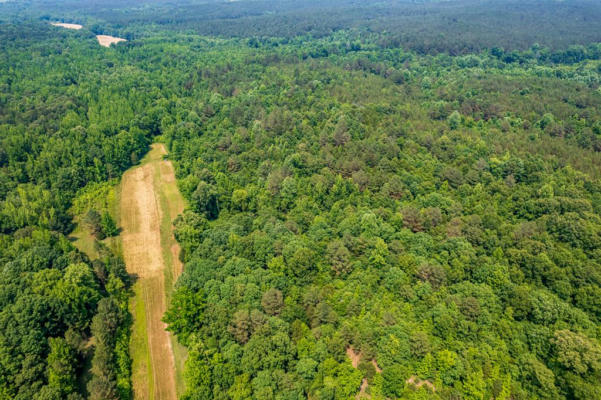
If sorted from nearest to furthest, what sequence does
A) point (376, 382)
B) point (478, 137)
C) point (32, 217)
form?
point (376, 382)
point (32, 217)
point (478, 137)

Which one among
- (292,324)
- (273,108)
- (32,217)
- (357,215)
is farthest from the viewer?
(273,108)

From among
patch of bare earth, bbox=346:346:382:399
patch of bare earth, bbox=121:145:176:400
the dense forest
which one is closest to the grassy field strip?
patch of bare earth, bbox=121:145:176:400

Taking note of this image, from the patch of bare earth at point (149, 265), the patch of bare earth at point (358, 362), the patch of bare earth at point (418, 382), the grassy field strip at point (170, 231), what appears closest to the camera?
the patch of bare earth at point (418, 382)

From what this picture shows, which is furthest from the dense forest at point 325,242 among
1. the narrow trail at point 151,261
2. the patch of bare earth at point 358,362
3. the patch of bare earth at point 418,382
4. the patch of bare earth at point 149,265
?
the patch of bare earth at point 149,265

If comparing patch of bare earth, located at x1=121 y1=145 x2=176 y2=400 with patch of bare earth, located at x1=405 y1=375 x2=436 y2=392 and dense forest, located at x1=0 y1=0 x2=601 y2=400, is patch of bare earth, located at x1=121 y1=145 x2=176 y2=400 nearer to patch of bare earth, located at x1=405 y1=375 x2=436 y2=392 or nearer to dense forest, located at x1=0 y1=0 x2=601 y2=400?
dense forest, located at x1=0 y1=0 x2=601 y2=400

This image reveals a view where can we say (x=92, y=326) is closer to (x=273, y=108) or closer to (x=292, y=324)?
(x=292, y=324)

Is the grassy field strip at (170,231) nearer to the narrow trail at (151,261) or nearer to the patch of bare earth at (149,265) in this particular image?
the narrow trail at (151,261)

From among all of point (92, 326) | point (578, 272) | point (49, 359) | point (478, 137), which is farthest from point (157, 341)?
point (478, 137)
